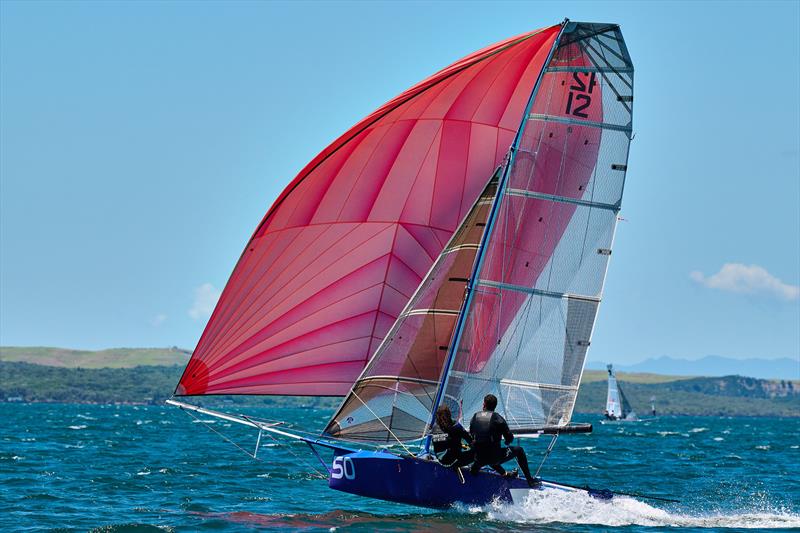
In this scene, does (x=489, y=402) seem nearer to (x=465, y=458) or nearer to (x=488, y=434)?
(x=488, y=434)

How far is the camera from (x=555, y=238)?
60.2 ft

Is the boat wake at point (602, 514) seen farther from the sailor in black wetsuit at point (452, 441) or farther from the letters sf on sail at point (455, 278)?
the letters sf on sail at point (455, 278)

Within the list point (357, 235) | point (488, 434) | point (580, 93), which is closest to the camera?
point (488, 434)

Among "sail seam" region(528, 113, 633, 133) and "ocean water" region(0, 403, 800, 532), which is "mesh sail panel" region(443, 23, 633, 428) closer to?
"sail seam" region(528, 113, 633, 133)

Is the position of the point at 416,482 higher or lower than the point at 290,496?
higher

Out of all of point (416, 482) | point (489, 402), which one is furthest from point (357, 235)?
point (416, 482)

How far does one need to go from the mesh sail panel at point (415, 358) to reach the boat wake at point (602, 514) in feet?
6.55

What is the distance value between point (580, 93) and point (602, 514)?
269 inches

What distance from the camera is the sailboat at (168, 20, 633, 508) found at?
59.5ft

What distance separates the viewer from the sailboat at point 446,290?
18.1 m

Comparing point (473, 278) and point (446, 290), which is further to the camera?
point (446, 290)

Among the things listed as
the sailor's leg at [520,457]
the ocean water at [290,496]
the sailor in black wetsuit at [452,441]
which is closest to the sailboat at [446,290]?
the sailor in black wetsuit at [452,441]

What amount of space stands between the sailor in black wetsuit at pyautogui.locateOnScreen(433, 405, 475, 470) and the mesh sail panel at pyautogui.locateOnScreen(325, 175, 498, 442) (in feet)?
2.33

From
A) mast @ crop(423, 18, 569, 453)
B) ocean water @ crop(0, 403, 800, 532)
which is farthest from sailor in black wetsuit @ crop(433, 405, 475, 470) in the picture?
ocean water @ crop(0, 403, 800, 532)
